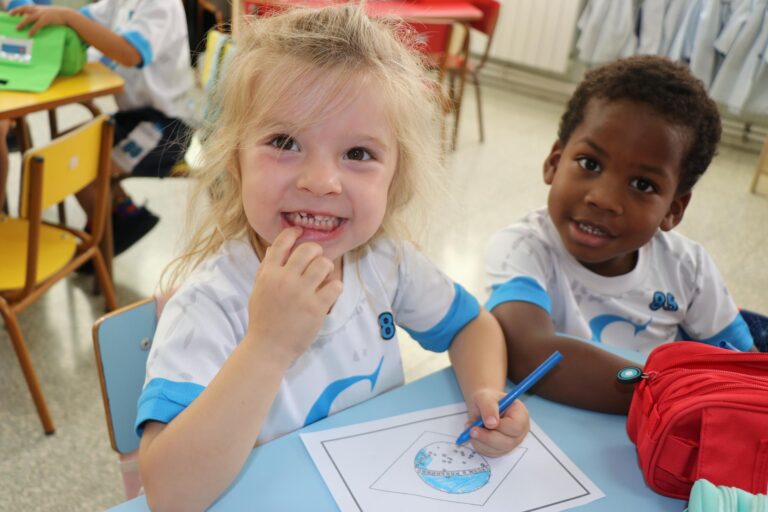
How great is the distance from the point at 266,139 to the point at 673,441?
533 mm

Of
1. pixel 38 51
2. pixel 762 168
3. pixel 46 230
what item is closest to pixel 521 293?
pixel 46 230

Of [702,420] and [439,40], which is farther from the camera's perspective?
[439,40]

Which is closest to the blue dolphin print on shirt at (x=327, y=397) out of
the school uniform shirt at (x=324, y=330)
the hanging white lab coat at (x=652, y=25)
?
the school uniform shirt at (x=324, y=330)

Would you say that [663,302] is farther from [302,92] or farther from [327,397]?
[302,92]

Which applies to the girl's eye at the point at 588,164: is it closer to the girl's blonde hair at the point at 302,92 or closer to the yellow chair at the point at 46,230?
the girl's blonde hair at the point at 302,92

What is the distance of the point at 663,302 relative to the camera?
118 cm

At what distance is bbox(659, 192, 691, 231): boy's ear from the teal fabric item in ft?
1.92

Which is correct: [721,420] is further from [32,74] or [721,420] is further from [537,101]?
[537,101]

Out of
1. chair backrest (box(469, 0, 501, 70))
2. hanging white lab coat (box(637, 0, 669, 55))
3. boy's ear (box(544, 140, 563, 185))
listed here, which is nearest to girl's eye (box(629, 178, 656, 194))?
boy's ear (box(544, 140, 563, 185))

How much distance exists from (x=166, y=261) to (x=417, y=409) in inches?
73.3

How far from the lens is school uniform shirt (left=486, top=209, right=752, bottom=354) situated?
1.13 meters

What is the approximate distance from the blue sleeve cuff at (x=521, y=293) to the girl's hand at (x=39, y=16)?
1605mm

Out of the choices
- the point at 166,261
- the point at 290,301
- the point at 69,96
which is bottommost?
the point at 166,261

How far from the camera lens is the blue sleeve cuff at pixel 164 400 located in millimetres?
659
